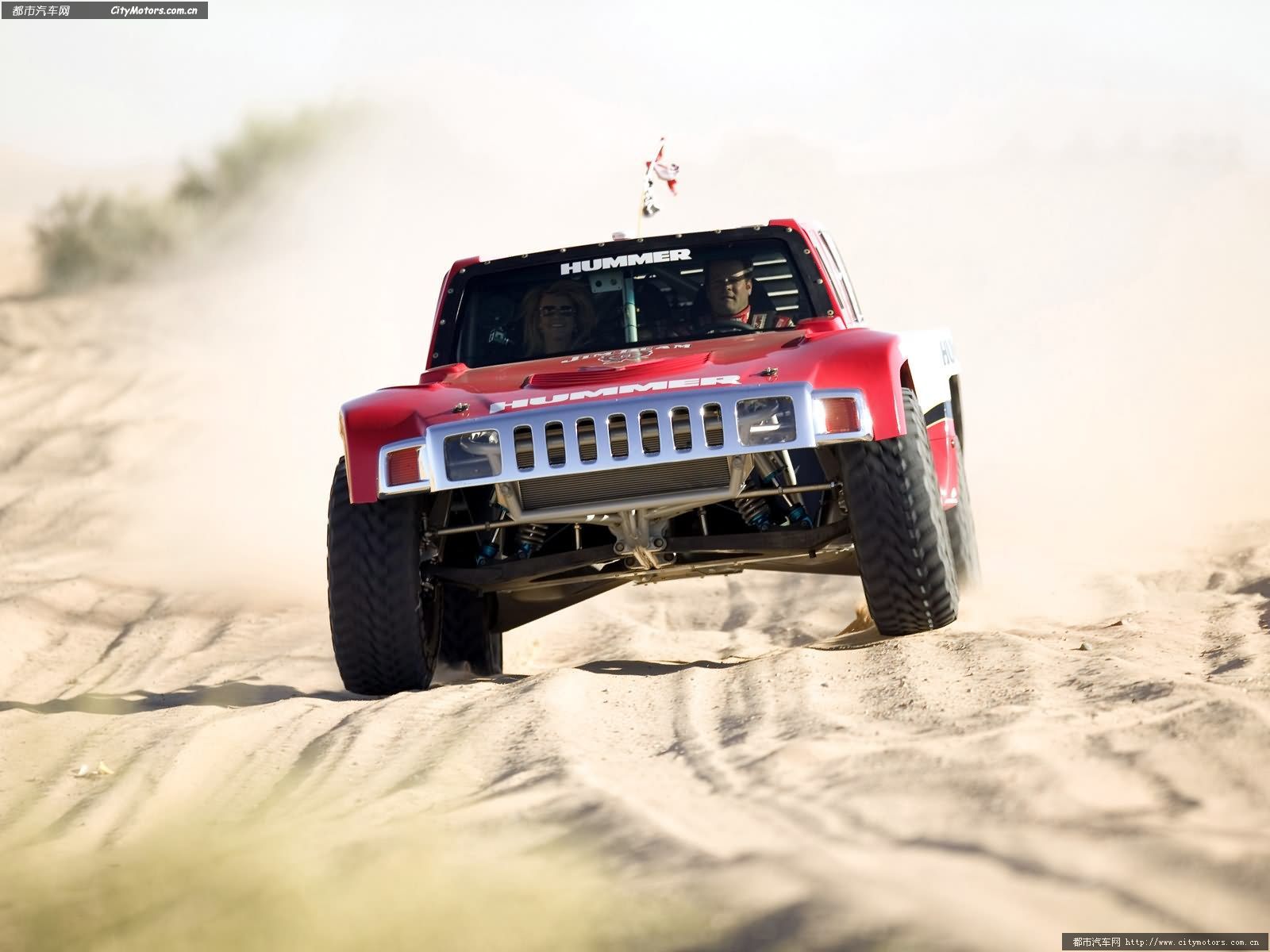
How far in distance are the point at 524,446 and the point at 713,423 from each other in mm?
573

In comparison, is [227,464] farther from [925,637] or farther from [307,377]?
[925,637]

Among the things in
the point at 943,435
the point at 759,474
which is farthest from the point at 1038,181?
the point at 759,474

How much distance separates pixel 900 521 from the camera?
4910 millimetres

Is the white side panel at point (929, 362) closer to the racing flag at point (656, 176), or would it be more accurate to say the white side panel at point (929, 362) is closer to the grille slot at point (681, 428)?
the grille slot at point (681, 428)

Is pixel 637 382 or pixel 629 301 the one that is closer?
pixel 637 382

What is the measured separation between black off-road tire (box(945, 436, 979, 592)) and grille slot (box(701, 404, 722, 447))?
2.13 m

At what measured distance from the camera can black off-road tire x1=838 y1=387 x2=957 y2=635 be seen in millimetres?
4914

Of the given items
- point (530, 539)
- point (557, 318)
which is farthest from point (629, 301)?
point (530, 539)

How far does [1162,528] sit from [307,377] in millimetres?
11080

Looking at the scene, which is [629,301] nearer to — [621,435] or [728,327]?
[728,327]

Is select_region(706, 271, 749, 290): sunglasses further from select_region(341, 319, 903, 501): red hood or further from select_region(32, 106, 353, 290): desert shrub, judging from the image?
select_region(32, 106, 353, 290): desert shrub

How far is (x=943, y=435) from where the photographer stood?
6547 millimetres

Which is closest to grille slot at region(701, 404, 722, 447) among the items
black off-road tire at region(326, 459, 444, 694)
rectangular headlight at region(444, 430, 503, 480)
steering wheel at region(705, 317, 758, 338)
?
rectangular headlight at region(444, 430, 503, 480)

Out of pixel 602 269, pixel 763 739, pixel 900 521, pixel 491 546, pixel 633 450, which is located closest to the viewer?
pixel 763 739
